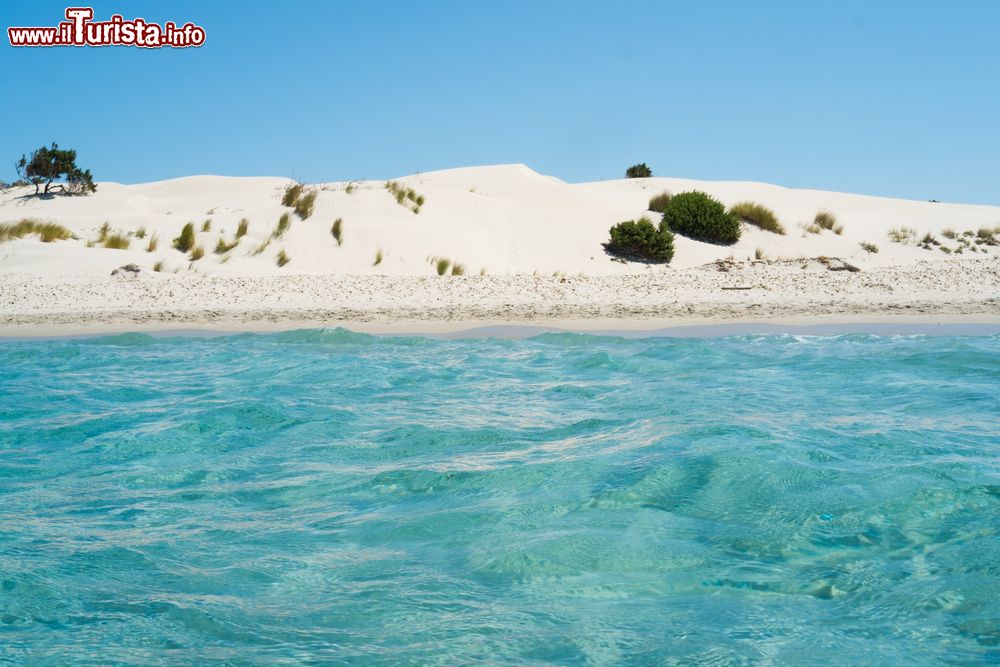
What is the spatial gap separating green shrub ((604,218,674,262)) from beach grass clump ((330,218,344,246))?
549cm

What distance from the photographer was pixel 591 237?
1991cm

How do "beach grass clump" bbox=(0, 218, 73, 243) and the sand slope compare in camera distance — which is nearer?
the sand slope

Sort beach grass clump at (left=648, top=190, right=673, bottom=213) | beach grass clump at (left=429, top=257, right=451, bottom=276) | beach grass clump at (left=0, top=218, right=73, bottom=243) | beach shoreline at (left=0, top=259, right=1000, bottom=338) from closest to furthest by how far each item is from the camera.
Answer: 1. beach shoreline at (left=0, top=259, right=1000, bottom=338)
2. beach grass clump at (left=429, top=257, right=451, bottom=276)
3. beach grass clump at (left=0, top=218, right=73, bottom=243)
4. beach grass clump at (left=648, top=190, right=673, bottom=213)

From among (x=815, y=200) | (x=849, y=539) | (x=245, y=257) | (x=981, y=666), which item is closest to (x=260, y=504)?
(x=849, y=539)

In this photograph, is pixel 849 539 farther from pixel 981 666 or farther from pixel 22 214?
pixel 22 214

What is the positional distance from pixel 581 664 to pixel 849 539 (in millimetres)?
1580

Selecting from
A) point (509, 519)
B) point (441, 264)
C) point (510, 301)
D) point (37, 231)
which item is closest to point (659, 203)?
point (441, 264)

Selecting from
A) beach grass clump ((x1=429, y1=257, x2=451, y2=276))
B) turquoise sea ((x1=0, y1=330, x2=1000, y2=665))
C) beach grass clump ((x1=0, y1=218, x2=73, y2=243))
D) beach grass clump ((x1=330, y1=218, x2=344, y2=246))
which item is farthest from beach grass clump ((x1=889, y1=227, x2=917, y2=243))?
beach grass clump ((x1=0, y1=218, x2=73, y2=243))

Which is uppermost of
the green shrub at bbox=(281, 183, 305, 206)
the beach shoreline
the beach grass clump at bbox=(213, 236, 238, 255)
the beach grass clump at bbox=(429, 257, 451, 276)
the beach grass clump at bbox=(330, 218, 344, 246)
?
the green shrub at bbox=(281, 183, 305, 206)

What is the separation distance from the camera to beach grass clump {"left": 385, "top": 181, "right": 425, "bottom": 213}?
66.9 feet

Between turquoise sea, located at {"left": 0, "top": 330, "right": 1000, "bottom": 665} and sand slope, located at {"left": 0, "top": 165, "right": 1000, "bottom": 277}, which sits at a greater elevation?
sand slope, located at {"left": 0, "top": 165, "right": 1000, "bottom": 277}

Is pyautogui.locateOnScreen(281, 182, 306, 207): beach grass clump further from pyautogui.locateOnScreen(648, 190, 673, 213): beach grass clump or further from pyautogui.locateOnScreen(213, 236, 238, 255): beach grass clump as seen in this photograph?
pyautogui.locateOnScreen(648, 190, 673, 213): beach grass clump

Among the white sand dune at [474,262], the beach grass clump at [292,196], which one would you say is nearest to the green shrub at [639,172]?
the white sand dune at [474,262]

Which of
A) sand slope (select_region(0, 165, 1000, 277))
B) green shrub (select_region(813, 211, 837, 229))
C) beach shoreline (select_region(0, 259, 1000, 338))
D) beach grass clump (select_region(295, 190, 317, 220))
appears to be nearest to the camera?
beach shoreline (select_region(0, 259, 1000, 338))
